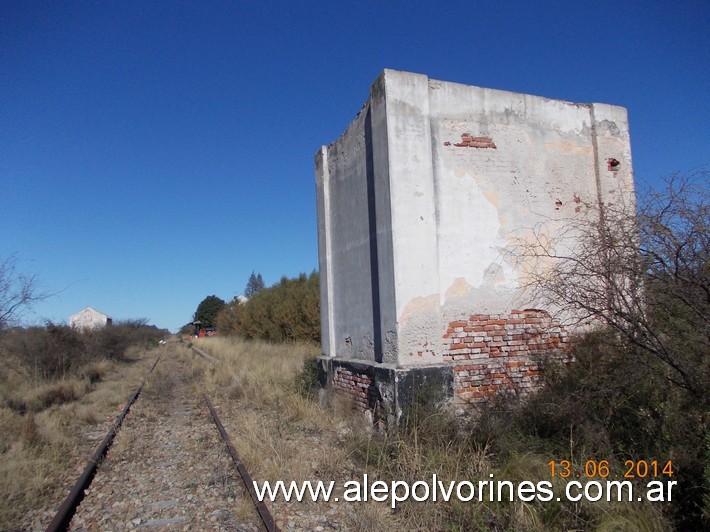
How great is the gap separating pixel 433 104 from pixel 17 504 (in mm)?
7285

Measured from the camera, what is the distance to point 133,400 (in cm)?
1286

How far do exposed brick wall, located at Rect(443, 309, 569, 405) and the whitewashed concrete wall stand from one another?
17 centimetres

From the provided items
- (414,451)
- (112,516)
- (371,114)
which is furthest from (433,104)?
(112,516)

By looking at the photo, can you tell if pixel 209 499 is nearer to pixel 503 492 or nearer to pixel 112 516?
pixel 112 516

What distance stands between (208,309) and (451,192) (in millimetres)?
88304

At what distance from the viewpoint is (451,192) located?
7.57m

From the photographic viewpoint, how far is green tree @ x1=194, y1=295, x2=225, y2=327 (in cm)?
8912

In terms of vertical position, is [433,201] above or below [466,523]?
above

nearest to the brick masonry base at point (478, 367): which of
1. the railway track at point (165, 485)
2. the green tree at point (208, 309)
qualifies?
the railway track at point (165, 485)

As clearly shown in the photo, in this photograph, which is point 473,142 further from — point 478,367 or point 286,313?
point 286,313

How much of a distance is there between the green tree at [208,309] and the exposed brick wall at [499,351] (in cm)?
8477

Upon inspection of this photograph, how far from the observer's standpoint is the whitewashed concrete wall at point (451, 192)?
7227 mm

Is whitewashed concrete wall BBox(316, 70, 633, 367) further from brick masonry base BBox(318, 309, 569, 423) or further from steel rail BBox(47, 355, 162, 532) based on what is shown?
steel rail BBox(47, 355, 162, 532)

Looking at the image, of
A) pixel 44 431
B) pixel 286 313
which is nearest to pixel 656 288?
pixel 44 431
